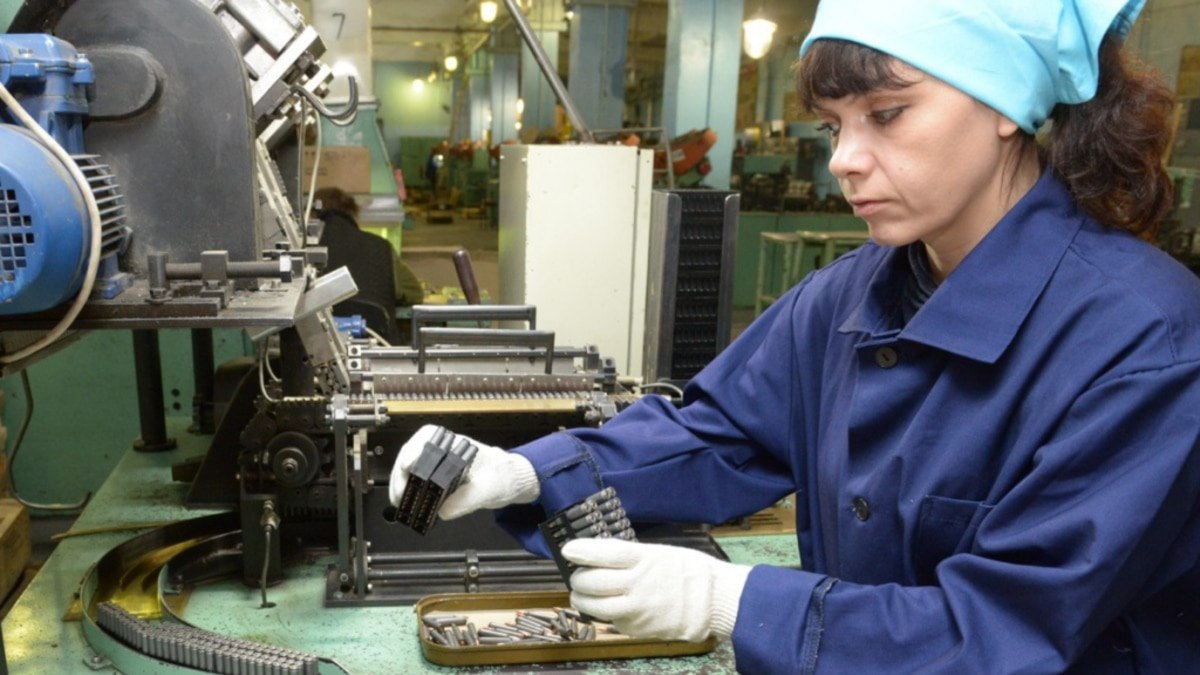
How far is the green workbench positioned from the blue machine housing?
0.60 m

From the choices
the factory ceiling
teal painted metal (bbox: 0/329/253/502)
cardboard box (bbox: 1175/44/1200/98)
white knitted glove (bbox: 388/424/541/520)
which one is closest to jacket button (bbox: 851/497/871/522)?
white knitted glove (bbox: 388/424/541/520)

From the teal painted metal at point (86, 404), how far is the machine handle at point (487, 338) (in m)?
1.40

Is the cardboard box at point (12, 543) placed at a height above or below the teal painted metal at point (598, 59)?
below

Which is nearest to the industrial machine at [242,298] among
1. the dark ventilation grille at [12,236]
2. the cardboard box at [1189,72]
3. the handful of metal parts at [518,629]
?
the dark ventilation grille at [12,236]

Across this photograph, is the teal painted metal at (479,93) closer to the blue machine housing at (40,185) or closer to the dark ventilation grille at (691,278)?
the dark ventilation grille at (691,278)

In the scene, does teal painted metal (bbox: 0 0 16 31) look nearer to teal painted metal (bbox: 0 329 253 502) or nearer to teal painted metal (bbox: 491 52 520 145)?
teal painted metal (bbox: 0 329 253 502)

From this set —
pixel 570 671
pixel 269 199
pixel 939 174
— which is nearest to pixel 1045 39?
pixel 939 174

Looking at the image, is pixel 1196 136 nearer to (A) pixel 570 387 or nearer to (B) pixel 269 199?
(A) pixel 570 387

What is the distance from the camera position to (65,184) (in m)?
1.06

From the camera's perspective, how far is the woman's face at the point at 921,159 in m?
0.77

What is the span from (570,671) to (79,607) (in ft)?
2.66

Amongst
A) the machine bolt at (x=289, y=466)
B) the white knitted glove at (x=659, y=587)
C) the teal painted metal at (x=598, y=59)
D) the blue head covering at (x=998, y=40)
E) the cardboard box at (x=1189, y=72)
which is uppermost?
the teal painted metal at (x=598, y=59)

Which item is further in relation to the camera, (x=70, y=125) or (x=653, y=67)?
(x=653, y=67)

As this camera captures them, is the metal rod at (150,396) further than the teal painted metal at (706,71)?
No
